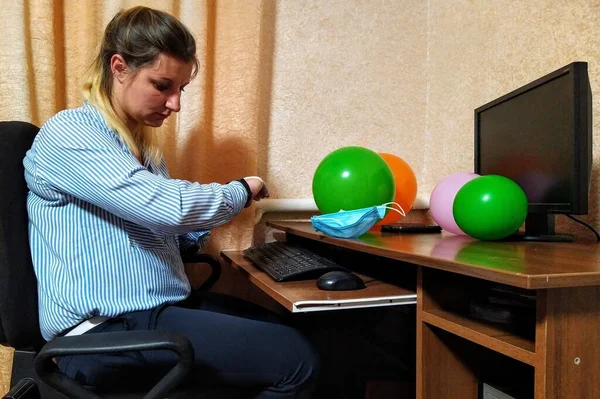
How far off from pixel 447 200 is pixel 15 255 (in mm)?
1020

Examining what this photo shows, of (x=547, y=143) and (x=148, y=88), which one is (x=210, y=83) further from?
(x=547, y=143)

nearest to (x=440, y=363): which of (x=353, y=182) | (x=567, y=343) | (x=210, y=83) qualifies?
(x=567, y=343)

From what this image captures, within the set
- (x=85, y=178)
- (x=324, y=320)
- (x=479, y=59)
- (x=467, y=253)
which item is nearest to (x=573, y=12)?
(x=479, y=59)

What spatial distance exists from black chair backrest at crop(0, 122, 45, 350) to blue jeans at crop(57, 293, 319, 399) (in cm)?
11

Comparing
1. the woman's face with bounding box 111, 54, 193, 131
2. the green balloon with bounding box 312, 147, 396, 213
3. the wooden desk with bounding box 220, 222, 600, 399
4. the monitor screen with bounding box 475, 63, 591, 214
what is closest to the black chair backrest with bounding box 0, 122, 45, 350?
the woman's face with bounding box 111, 54, 193, 131

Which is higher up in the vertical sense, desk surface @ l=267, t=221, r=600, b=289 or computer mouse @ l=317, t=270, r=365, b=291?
desk surface @ l=267, t=221, r=600, b=289

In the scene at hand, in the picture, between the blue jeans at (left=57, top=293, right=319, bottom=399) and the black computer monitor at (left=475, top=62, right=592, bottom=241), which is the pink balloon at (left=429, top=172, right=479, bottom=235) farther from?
the blue jeans at (left=57, top=293, right=319, bottom=399)

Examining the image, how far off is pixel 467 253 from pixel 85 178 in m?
0.72

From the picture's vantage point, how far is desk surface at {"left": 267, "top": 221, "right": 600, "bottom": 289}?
67 centimetres

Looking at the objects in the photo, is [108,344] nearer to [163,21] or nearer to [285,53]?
[163,21]

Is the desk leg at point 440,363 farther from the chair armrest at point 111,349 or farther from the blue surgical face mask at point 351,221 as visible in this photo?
the chair armrest at point 111,349

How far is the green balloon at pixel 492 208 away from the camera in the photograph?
1102mm

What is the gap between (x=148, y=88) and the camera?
1.19 meters

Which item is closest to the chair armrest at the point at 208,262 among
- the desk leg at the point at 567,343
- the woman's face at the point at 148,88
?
the woman's face at the point at 148,88
